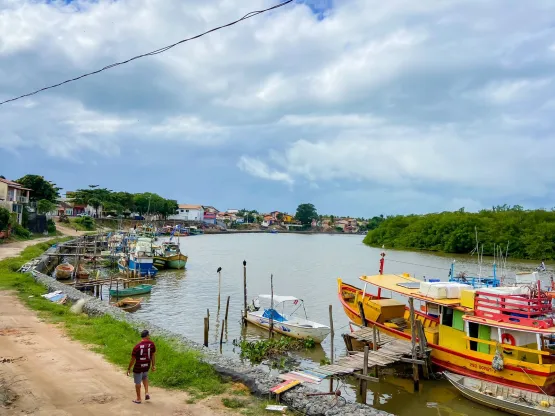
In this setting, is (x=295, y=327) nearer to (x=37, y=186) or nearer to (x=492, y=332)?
(x=492, y=332)

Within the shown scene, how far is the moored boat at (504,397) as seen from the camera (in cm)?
1287

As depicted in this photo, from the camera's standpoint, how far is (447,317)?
55.7ft

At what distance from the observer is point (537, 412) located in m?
12.7

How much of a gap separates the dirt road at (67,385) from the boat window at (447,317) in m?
9.98

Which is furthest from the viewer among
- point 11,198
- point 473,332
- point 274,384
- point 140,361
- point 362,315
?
point 11,198

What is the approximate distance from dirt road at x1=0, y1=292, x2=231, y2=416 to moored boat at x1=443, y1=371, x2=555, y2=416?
28.0 feet

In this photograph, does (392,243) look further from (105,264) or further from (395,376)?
(395,376)

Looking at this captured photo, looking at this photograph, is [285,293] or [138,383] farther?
[285,293]

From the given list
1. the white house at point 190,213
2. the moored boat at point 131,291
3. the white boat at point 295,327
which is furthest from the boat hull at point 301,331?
the white house at point 190,213

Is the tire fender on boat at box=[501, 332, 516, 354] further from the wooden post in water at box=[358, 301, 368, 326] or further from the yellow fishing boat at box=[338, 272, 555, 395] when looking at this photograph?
the wooden post in water at box=[358, 301, 368, 326]

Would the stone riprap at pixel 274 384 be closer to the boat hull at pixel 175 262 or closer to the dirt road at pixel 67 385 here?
the dirt road at pixel 67 385

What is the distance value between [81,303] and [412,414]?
14.4 m

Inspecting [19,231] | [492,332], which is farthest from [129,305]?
[19,231]

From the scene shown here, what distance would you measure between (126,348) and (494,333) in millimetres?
11796
